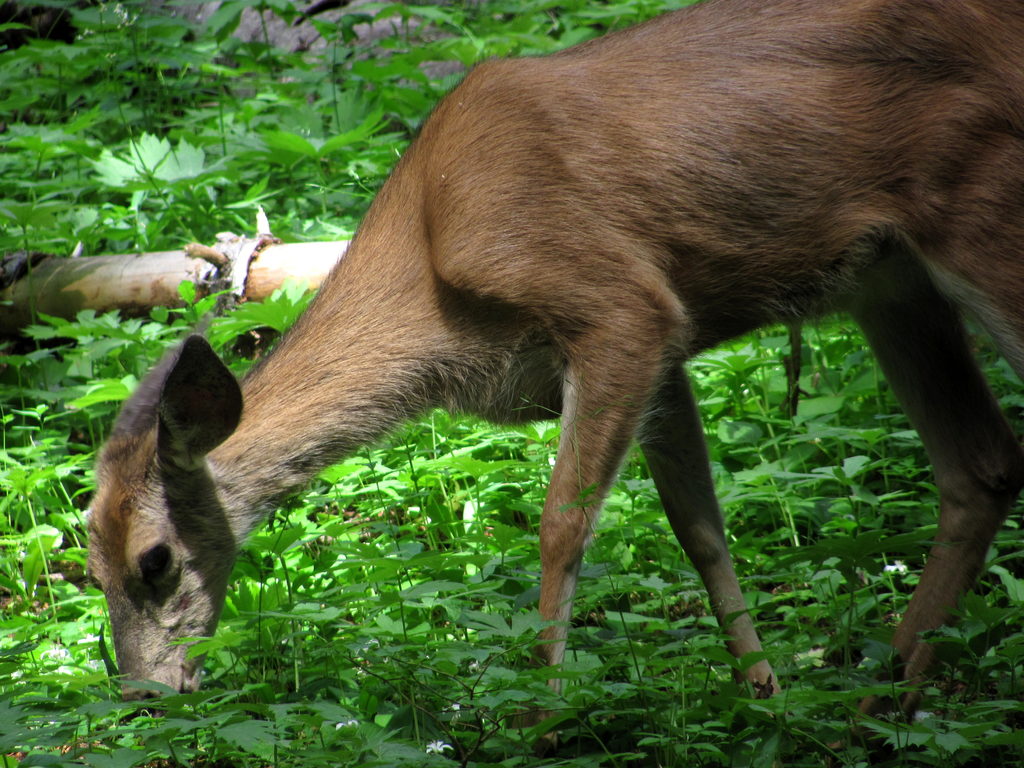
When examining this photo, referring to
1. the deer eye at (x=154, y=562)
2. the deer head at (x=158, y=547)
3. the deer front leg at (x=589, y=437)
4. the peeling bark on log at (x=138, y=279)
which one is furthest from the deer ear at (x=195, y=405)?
the peeling bark on log at (x=138, y=279)

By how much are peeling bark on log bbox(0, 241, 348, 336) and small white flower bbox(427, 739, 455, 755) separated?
3805 mm

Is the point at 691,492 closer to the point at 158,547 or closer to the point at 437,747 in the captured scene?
the point at 437,747

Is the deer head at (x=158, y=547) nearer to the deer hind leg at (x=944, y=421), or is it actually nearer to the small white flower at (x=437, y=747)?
the small white flower at (x=437, y=747)

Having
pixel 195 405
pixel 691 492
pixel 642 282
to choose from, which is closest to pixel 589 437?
pixel 642 282

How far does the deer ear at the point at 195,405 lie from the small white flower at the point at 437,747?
1.45 m

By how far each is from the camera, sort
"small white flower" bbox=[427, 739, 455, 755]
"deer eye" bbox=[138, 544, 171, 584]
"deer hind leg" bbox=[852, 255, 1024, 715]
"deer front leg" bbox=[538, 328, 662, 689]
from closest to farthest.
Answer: "small white flower" bbox=[427, 739, 455, 755] → "deer front leg" bbox=[538, 328, 662, 689] → "deer hind leg" bbox=[852, 255, 1024, 715] → "deer eye" bbox=[138, 544, 171, 584]

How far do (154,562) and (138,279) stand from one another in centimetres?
340

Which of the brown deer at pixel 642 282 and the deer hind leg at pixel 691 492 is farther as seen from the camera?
the deer hind leg at pixel 691 492

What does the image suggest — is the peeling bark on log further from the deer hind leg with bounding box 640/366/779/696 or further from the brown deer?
the deer hind leg with bounding box 640/366/779/696

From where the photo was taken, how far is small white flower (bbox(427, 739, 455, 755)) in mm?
3297

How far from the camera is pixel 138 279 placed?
7.47 metres

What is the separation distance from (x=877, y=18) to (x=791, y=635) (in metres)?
2.17

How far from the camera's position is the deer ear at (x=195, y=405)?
13.5ft

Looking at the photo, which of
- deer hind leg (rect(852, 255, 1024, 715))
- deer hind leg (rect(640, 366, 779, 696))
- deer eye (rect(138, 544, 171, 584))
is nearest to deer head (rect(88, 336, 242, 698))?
deer eye (rect(138, 544, 171, 584))
